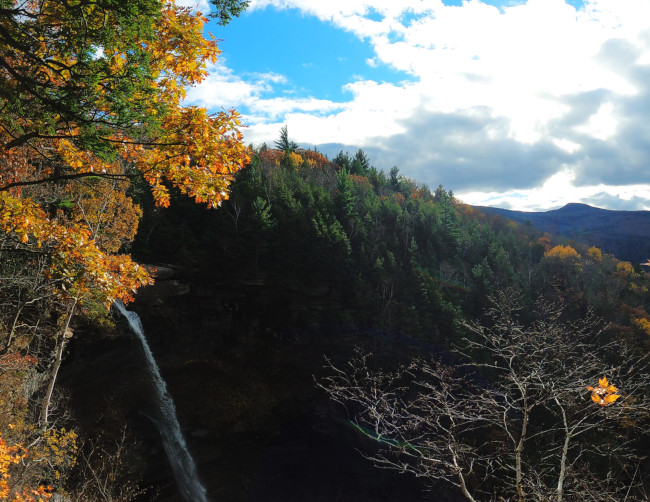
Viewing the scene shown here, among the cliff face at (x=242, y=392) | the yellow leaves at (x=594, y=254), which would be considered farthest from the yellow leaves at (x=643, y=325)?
the yellow leaves at (x=594, y=254)

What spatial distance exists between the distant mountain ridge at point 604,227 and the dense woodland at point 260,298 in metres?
76.2

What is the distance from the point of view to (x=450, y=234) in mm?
56438

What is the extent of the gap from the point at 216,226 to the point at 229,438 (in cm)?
1705

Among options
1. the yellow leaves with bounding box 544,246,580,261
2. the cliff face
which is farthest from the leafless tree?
the yellow leaves with bounding box 544,246,580,261

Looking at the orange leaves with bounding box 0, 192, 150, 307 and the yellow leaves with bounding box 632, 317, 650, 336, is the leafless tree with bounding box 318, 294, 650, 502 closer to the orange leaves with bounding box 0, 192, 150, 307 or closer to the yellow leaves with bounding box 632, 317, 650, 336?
the orange leaves with bounding box 0, 192, 150, 307

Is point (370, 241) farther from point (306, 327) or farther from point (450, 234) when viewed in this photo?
point (450, 234)

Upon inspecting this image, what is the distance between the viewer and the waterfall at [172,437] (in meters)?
20.3

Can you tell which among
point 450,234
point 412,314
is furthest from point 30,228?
point 450,234

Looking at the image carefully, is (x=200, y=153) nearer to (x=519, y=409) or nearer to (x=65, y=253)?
(x=65, y=253)

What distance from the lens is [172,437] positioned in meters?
22.2

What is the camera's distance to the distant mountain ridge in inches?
5182

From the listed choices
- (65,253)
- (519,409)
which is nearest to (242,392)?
(519,409)

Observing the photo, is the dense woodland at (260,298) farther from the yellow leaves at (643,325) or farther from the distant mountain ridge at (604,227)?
the distant mountain ridge at (604,227)

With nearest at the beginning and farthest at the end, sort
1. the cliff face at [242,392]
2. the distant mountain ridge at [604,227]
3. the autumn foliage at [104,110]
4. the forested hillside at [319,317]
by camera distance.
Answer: the autumn foliage at [104,110] < the cliff face at [242,392] < the forested hillside at [319,317] < the distant mountain ridge at [604,227]
